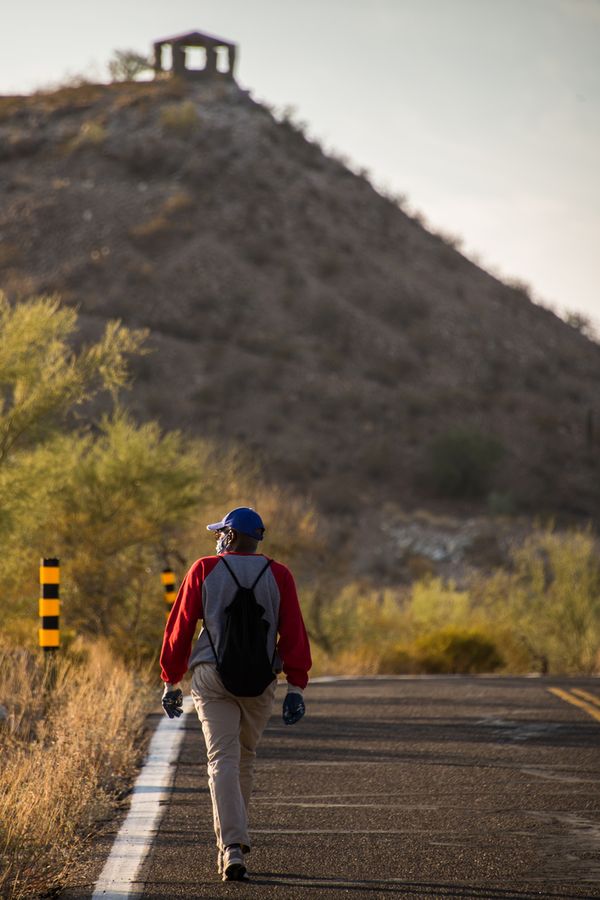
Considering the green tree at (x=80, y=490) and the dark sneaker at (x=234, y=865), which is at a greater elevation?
the green tree at (x=80, y=490)

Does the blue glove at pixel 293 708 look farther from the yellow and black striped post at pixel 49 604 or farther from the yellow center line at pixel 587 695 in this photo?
the yellow center line at pixel 587 695

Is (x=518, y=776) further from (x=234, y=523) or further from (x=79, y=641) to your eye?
(x=79, y=641)

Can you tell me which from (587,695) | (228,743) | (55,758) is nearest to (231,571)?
(228,743)

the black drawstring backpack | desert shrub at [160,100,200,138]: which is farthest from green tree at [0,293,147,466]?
desert shrub at [160,100,200,138]

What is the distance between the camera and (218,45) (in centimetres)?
8119

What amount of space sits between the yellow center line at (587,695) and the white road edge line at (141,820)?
437 cm

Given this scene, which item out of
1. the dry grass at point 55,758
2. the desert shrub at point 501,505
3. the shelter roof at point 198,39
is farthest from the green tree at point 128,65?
the dry grass at point 55,758

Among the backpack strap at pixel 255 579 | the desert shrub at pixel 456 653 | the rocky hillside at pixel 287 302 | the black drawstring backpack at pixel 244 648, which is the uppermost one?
the rocky hillside at pixel 287 302

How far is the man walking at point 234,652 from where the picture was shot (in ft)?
21.3

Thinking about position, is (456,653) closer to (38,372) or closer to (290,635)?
(38,372)

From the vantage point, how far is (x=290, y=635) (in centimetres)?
678

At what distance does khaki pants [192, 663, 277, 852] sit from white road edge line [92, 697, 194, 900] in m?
0.50

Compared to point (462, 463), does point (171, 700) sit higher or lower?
lower

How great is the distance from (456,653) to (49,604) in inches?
406
